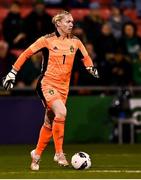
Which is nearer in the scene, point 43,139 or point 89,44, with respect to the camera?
point 43,139

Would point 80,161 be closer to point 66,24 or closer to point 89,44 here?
point 66,24

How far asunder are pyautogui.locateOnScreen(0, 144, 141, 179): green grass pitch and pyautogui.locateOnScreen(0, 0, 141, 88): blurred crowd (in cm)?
179

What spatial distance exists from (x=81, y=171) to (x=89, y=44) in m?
7.98

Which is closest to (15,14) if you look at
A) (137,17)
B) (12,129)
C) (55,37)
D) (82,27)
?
(82,27)

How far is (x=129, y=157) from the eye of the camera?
14383 millimetres

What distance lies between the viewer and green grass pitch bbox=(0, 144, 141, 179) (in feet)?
35.1

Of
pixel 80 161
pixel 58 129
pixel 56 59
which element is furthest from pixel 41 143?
pixel 56 59

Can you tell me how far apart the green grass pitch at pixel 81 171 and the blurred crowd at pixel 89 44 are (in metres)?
1.79

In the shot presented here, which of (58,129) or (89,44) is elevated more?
(89,44)

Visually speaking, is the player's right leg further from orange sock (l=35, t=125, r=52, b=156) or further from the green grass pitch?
the green grass pitch

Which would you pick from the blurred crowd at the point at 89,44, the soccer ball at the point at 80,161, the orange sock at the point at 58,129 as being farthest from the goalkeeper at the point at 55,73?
the blurred crowd at the point at 89,44

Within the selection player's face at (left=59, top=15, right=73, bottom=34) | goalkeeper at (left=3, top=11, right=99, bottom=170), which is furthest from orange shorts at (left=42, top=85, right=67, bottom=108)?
player's face at (left=59, top=15, right=73, bottom=34)

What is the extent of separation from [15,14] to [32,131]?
316cm

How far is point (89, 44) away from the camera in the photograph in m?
19.0
